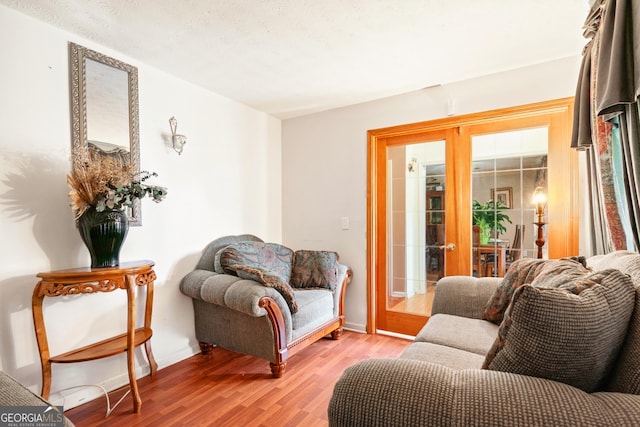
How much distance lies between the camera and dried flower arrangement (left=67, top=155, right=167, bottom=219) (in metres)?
1.88

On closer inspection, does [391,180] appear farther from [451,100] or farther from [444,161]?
[451,100]

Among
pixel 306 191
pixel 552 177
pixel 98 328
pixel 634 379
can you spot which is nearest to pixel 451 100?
pixel 552 177

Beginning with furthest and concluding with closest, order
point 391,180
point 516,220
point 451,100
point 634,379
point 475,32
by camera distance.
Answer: point 391,180, point 451,100, point 516,220, point 475,32, point 634,379

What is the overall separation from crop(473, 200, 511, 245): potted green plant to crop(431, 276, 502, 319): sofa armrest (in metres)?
0.70

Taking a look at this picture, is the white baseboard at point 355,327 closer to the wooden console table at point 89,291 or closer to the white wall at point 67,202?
the white wall at point 67,202

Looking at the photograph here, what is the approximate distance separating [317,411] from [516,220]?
2.16 meters

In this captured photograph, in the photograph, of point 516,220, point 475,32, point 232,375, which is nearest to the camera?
point 475,32

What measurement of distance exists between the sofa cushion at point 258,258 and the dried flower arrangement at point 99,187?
2.91 feet

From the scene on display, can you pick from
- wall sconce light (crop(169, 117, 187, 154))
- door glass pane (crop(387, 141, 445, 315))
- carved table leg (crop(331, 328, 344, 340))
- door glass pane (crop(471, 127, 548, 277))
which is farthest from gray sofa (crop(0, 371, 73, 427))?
door glass pane (crop(471, 127, 548, 277))

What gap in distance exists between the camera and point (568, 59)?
2.42 meters

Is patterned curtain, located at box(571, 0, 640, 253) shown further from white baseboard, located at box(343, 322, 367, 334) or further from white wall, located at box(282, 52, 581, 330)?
white baseboard, located at box(343, 322, 367, 334)

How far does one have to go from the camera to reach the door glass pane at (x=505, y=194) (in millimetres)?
2605

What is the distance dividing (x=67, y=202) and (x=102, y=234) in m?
0.38

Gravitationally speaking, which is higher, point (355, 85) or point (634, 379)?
point (355, 85)
